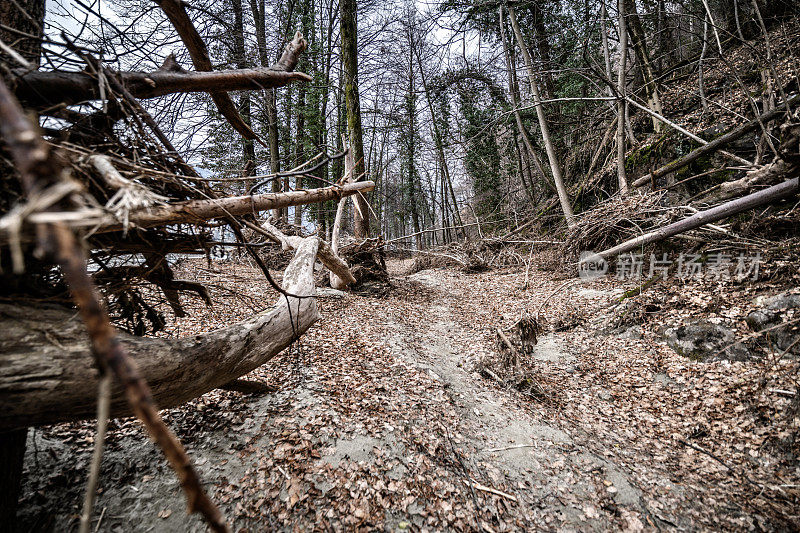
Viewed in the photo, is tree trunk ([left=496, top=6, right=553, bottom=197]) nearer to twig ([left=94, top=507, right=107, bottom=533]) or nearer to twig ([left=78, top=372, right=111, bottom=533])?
twig ([left=78, top=372, right=111, bottom=533])

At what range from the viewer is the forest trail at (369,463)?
6.62 feet

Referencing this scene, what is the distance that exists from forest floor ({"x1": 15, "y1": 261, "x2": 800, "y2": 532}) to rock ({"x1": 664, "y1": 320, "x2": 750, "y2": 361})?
13cm

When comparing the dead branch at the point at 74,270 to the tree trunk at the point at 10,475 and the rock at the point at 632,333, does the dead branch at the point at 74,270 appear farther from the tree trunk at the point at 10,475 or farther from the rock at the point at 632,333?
the rock at the point at 632,333

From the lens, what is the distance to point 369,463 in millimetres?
2449

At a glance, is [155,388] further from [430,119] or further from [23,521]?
[430,119]

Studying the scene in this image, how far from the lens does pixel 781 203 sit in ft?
15.6

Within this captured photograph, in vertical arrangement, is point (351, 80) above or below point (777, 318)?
above

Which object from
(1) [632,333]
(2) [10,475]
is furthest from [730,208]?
(2) [10,475]

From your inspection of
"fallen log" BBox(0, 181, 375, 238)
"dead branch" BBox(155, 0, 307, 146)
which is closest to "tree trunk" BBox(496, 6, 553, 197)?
"dead branch" BBox(155, 0, 307, 146)

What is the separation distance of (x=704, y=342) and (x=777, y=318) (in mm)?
718

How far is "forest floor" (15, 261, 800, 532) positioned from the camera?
207 cm

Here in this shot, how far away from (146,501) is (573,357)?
16.3 feet

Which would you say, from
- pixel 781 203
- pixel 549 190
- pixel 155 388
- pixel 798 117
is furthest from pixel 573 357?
pixel 549 190

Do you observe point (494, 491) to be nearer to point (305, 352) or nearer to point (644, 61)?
point (305, 352)
